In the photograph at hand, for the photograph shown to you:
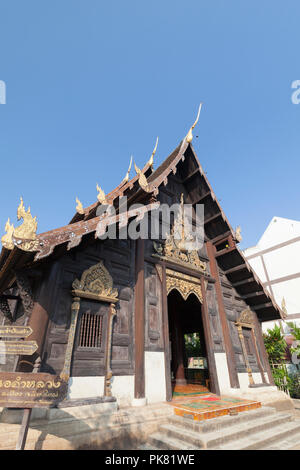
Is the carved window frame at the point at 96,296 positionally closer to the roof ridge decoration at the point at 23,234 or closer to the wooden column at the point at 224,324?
the roof ridge decoration at the point at 23,234

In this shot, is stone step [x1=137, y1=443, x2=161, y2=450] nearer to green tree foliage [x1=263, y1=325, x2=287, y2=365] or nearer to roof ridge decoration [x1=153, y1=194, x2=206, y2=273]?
roof ridge decoration [x1=153, y1=194, x2=206, y2=273]

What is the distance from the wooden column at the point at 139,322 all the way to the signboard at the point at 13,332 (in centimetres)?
316

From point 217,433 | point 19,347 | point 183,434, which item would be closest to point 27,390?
point 19,347

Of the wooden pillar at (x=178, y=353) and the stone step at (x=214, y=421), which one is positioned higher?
the wooden pillar at (x=178, y=353)

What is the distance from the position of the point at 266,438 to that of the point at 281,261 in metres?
21.7

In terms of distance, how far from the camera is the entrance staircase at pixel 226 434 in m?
4.09

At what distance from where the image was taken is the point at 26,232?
12.2 ft

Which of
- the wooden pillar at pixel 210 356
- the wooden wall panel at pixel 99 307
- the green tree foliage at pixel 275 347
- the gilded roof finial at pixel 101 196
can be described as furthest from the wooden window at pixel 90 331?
the green tree foliage at pixel 275 347

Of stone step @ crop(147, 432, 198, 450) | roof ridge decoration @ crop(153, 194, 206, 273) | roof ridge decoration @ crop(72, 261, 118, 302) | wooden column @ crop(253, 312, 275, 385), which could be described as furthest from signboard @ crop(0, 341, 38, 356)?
wooden column @ crop(253, 312, 275, 385)

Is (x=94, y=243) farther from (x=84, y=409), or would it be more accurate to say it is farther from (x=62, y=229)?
(x=84, y=409)

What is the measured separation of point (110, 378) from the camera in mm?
5043

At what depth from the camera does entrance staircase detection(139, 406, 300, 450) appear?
4.09 m

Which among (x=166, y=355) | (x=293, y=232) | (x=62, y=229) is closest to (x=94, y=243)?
(x=62, y=229)

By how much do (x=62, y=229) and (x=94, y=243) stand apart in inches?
62.6
